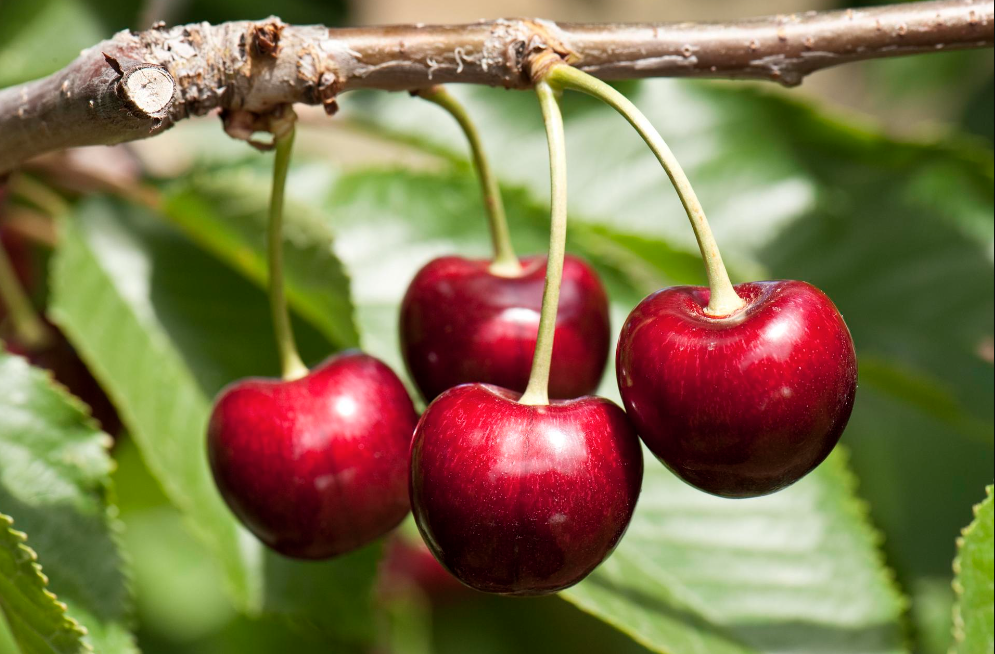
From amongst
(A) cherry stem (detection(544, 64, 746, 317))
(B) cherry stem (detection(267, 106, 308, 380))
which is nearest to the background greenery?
(B) cherry stem (detection(267, 106, 308, 380))

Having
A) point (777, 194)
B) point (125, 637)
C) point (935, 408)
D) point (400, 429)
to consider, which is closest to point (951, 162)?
point (777, 194)

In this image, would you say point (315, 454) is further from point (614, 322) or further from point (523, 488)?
point (614, 322)

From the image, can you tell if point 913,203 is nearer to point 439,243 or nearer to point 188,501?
point 439,243

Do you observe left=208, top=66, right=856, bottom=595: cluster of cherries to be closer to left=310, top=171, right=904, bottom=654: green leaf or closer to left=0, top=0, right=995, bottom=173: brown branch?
left=0, top=0, right=995, bottom=173: brown branch

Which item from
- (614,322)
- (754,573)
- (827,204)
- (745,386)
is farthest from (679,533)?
(827,204)

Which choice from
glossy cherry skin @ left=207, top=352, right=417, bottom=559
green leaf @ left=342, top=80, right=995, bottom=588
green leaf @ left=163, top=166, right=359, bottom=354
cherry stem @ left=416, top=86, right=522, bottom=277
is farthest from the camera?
green leaf @ left=342, top=80, right=995, bottom=588

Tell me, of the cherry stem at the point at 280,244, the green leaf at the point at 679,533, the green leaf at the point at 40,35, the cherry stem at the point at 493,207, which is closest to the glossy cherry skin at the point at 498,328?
the cherry stem at the point at 493,207
